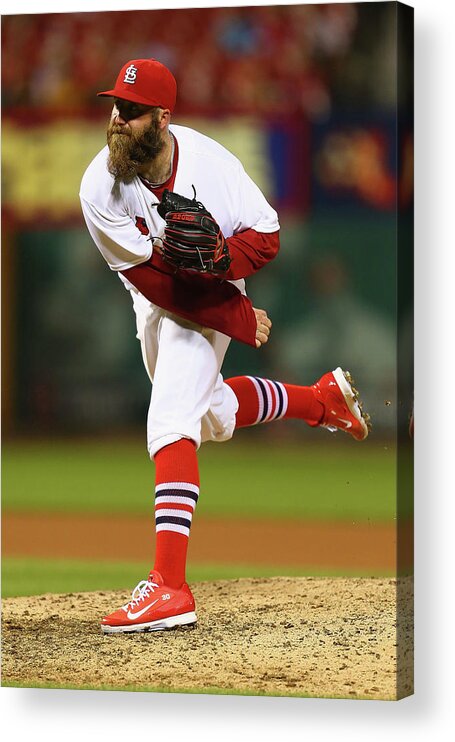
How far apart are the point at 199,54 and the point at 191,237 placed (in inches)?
30.4

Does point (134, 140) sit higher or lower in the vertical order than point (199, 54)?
lower

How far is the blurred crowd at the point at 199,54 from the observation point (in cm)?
594

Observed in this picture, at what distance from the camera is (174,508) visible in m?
5.96

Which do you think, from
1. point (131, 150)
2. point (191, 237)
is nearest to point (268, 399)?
point (191, 237)

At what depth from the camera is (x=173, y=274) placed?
234 inches

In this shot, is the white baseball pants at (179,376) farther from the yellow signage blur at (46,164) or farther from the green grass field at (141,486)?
the yellow signage blur at (46,164)

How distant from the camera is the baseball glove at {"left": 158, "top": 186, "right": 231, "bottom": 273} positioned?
5789 millimetres

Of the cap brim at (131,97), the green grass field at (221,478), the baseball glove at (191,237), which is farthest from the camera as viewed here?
the green grass field at (221,478)

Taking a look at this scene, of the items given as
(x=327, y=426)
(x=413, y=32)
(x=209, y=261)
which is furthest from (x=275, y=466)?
(x=413, y=32)

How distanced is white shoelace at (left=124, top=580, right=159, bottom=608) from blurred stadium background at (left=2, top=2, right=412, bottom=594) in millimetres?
189

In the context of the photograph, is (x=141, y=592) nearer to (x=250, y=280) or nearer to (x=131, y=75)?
(x=250, y=280)

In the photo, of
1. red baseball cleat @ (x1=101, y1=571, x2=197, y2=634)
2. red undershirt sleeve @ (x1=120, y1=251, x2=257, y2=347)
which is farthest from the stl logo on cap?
red baseball cleat @ (x1=101, y1=571, x2=197, y2=634)

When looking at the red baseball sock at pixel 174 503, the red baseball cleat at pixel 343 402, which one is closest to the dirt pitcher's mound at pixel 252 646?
the red baseball sock at pixel 174 503

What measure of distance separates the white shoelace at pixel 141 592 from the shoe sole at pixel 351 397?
3.10 feet
